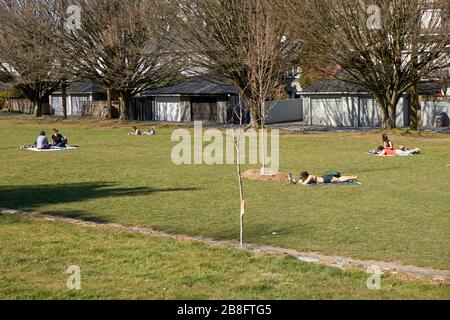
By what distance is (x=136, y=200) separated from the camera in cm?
2050

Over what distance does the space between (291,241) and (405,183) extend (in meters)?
10.4

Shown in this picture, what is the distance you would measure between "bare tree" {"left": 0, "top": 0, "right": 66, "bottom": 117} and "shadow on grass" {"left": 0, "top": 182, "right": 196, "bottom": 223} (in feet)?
114

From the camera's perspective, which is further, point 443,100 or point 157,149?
point 443,100

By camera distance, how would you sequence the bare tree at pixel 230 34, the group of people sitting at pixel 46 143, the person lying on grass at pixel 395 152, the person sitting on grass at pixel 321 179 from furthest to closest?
the bare tree at pixel 230 34 < the group of people sitting at pixel 46 143 < the person lying on grass at pixel 395 152 < the person sitting on grass at pixel 321 179

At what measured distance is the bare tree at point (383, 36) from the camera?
41062mm

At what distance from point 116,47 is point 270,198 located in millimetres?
37352

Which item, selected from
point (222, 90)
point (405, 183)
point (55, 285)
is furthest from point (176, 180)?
point (222, 90)

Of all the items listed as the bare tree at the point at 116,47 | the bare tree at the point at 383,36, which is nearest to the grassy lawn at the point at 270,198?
the bare tree at the point at 383,36

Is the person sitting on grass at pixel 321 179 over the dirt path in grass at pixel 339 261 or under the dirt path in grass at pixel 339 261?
over

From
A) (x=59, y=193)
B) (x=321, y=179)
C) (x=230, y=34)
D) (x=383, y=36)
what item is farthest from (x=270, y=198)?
(x=230, y=34)

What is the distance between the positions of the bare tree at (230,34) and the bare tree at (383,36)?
2.02 m

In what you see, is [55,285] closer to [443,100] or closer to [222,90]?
[443,100]

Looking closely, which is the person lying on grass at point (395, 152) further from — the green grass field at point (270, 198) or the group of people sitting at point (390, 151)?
the green grass field at point (270, 198)

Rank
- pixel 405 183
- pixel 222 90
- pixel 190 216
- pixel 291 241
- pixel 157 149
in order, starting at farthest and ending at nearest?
pixel 222 90 → pixel 157 149 → pixel 405 183 → pixel 190 216 → pixel 291 241
